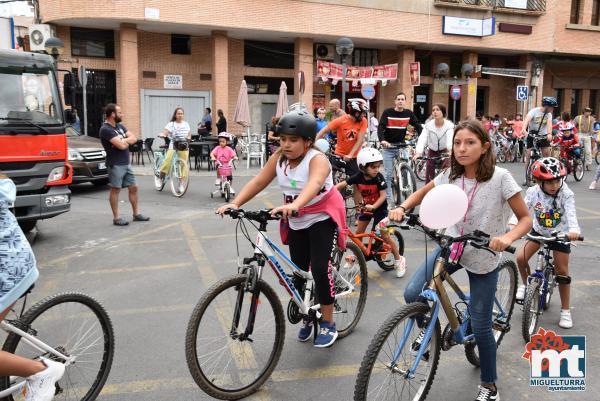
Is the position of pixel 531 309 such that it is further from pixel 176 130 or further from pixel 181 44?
pixel 181 44

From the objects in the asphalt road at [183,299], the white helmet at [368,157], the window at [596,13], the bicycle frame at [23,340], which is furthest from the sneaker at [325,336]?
the window at [596,13]

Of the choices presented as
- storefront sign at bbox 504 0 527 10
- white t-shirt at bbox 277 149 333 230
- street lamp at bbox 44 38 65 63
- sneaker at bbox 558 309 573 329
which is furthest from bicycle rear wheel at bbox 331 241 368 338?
storefront sign at bbox 504 0 527 10

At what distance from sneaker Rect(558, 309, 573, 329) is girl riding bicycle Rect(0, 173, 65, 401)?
3874mm

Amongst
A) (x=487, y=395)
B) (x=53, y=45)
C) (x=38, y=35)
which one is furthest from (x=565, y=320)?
(x=38, y=35)

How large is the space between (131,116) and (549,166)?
1932cm

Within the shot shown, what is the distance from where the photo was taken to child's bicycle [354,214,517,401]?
2.89 m

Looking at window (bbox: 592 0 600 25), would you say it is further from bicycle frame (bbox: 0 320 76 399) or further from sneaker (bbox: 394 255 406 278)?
bicycle frame (bbox: 0 320 76 399)

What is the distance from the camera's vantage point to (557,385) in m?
3.70

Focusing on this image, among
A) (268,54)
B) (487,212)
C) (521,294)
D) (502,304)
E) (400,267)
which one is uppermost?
(268,54)

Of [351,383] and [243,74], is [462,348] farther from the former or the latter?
[243,74]

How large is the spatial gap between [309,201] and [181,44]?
21.6 metres

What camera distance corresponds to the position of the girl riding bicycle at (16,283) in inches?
106

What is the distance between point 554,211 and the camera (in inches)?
178

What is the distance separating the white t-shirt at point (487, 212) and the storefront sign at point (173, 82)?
846 inches
